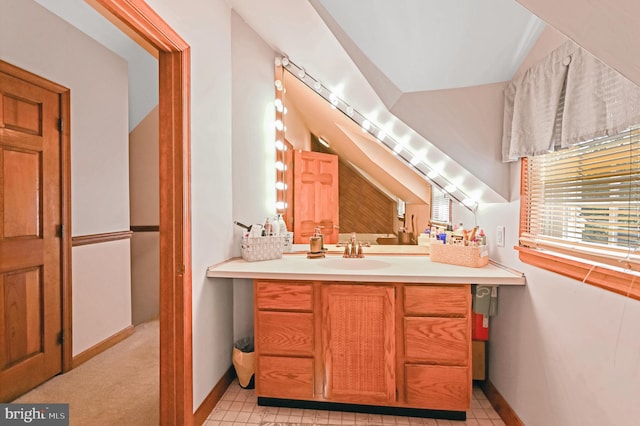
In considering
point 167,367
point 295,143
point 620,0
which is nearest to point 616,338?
point 620,0

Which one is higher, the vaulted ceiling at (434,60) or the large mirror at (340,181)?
the vaulted ceiling at (434,60)

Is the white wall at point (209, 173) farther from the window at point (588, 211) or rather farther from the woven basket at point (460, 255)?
the window at point (588, 211)

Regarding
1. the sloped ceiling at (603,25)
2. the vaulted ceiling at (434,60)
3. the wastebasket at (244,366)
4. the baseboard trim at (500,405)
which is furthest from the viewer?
the wastebasket at (244,366)

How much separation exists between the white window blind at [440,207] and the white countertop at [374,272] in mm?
399

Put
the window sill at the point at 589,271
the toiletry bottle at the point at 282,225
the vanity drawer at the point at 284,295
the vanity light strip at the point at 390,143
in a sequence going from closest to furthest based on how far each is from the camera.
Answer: the window sill at the point at 589,271
the vanity drawer at the point at 284,295
the vanity light strip at the point at 390,143
the toiletry bottle at the point at 282,225

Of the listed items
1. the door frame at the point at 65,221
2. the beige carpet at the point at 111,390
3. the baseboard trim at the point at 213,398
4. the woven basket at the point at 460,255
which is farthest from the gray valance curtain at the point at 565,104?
the door frame at the point at 65,221

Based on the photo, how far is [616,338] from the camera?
3.63 feet

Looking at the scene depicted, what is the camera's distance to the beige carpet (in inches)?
74.3

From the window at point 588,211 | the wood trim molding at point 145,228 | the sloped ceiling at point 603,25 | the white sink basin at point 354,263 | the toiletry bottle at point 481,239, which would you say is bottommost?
the white sink basin at point 354,263

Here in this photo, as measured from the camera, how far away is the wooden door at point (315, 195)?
8.46 ft

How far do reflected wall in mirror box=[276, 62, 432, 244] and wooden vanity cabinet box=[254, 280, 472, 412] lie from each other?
0.77 meters

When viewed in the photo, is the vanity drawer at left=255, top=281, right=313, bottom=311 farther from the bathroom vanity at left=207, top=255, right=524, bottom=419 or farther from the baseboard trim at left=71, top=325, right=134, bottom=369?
the baseboard trim at left=71, top=325, right=134, bottom=369

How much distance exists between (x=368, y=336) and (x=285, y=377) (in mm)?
521

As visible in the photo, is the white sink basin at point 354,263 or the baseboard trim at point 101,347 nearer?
the white sink basin at point 354,263
